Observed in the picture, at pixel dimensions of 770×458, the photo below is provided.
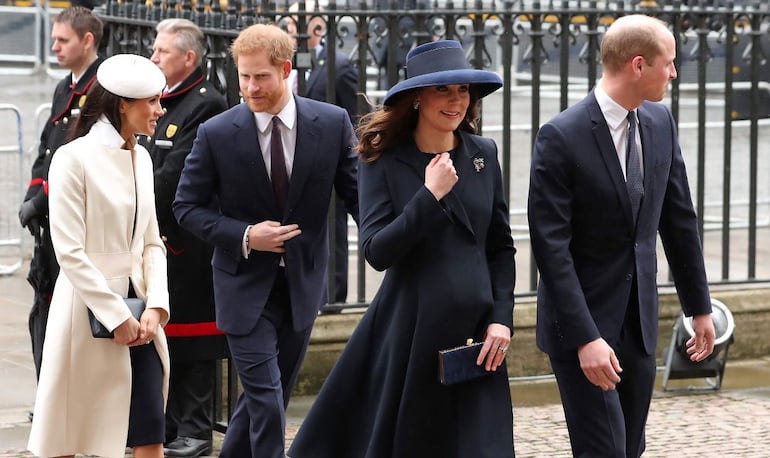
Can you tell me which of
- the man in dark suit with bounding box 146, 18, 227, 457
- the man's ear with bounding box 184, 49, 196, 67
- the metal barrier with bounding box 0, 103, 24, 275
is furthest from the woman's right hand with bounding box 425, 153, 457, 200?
the metal barrier with bounding box 0, 103, 24, 275

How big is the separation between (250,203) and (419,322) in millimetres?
1141

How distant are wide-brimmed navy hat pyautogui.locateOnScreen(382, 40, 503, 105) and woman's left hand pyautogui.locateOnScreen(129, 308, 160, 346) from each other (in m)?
→ 1.12

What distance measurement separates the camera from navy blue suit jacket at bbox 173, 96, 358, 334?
583 cm

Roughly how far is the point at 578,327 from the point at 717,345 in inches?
127

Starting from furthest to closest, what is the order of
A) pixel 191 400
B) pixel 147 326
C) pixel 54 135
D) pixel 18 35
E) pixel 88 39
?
pixel 18 35
pixel 88 39
pixel 54 135
pixel 191 400
pixel 147 326

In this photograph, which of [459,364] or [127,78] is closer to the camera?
[459,364]

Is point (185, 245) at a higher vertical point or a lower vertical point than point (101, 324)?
higher

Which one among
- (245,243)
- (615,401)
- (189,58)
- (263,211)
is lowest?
(615,401)

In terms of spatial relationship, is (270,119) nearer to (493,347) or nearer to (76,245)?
(76,245)

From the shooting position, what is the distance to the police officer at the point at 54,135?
6.91m

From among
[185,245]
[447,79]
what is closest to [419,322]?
[447,79]

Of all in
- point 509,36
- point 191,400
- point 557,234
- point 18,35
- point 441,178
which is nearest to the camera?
point 441,178

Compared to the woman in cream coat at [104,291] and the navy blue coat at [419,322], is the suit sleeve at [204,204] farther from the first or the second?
the navy blue coat at [419,322]

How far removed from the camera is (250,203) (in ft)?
19.3
